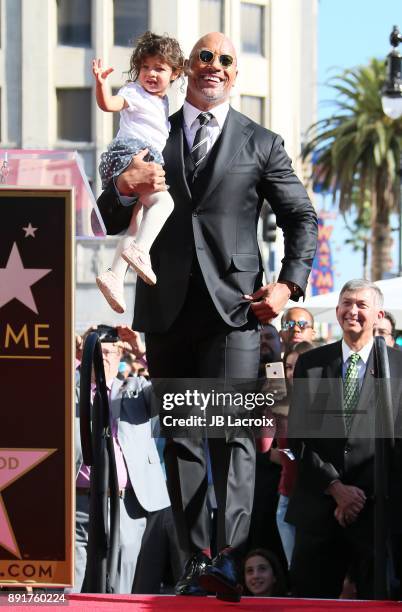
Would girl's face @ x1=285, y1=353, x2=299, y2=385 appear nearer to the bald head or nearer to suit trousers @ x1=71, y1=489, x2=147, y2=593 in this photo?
suit trousers @ x1=71, y1=489, x2=147, y2=593

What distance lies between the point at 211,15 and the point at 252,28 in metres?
1.83

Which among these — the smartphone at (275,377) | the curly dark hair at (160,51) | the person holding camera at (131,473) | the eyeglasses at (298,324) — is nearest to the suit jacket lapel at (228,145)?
the curly dark hair at (160,51)

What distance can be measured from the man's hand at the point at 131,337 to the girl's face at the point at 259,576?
53.4 inches

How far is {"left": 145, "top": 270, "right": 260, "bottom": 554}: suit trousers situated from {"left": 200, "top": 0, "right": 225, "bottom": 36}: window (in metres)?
33.5

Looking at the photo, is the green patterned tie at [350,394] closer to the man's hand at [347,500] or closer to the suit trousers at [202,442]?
the man's hand at [347,500]

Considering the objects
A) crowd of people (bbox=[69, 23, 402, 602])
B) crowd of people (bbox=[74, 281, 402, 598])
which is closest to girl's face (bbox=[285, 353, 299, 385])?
crowd of people (bbox=[74, 281, 402, 598])

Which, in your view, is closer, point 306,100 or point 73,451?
point 73,451

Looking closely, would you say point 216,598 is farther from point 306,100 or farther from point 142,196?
point 306,100

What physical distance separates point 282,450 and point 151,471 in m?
0.72

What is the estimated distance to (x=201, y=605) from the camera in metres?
4.45

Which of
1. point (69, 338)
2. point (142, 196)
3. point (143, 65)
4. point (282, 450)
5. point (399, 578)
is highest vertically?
point (143, 65)

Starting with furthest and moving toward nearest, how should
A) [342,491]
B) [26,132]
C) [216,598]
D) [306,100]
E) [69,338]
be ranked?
[306,100] → [26,132] → [342,491] → [216,598] → [69,338]

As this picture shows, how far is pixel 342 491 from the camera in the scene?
240 inches

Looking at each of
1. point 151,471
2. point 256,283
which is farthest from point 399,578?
point 151,471
